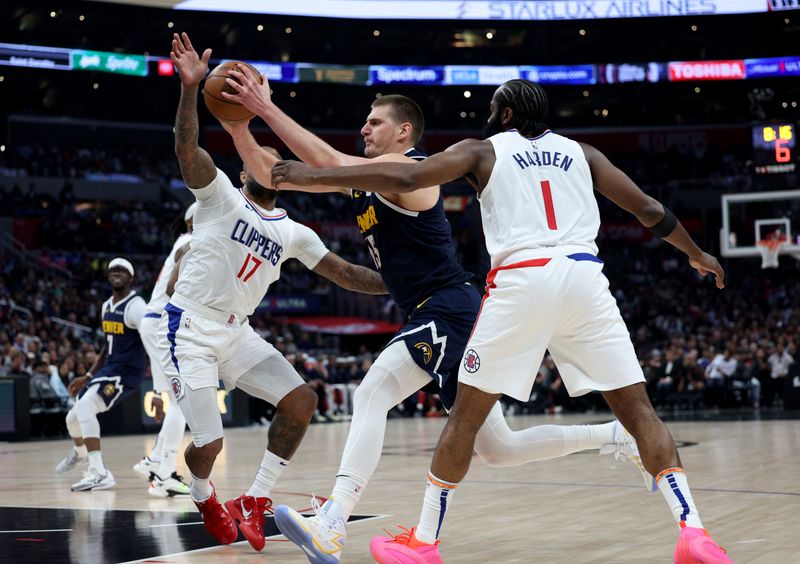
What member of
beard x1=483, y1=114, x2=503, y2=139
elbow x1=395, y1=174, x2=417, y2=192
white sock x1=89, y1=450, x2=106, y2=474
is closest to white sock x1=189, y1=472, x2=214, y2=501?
elbow x1=395, y1=174, x2=417, y2=192

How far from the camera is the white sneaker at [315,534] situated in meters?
4.75

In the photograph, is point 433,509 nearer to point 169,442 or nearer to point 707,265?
point 707,265

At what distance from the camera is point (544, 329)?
461 centimetres

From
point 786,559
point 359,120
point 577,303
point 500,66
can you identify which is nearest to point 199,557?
point 577,303

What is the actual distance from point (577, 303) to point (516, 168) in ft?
2.22

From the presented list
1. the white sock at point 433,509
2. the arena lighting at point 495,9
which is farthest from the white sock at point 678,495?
the arena lighting at point 495,9

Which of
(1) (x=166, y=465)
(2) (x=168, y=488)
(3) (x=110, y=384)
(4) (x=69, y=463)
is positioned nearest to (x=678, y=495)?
(2) (x=168, y=488)

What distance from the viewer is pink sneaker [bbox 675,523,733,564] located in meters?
4.27

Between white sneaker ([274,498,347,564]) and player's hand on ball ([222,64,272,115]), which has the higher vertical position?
player's hand on ball ([222,64,272,115])

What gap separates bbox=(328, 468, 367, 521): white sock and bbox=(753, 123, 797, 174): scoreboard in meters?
20.1

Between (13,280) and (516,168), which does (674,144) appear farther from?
(516,168)

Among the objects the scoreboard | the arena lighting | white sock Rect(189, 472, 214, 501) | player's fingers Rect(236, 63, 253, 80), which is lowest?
white sock Rect(189, 472, 214, 501)

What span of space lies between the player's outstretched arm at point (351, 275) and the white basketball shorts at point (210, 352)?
613 millimetres

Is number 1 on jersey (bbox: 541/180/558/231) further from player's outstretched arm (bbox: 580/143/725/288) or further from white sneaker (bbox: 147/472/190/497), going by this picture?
white sneaker (bbox: 147/472/190/497)
